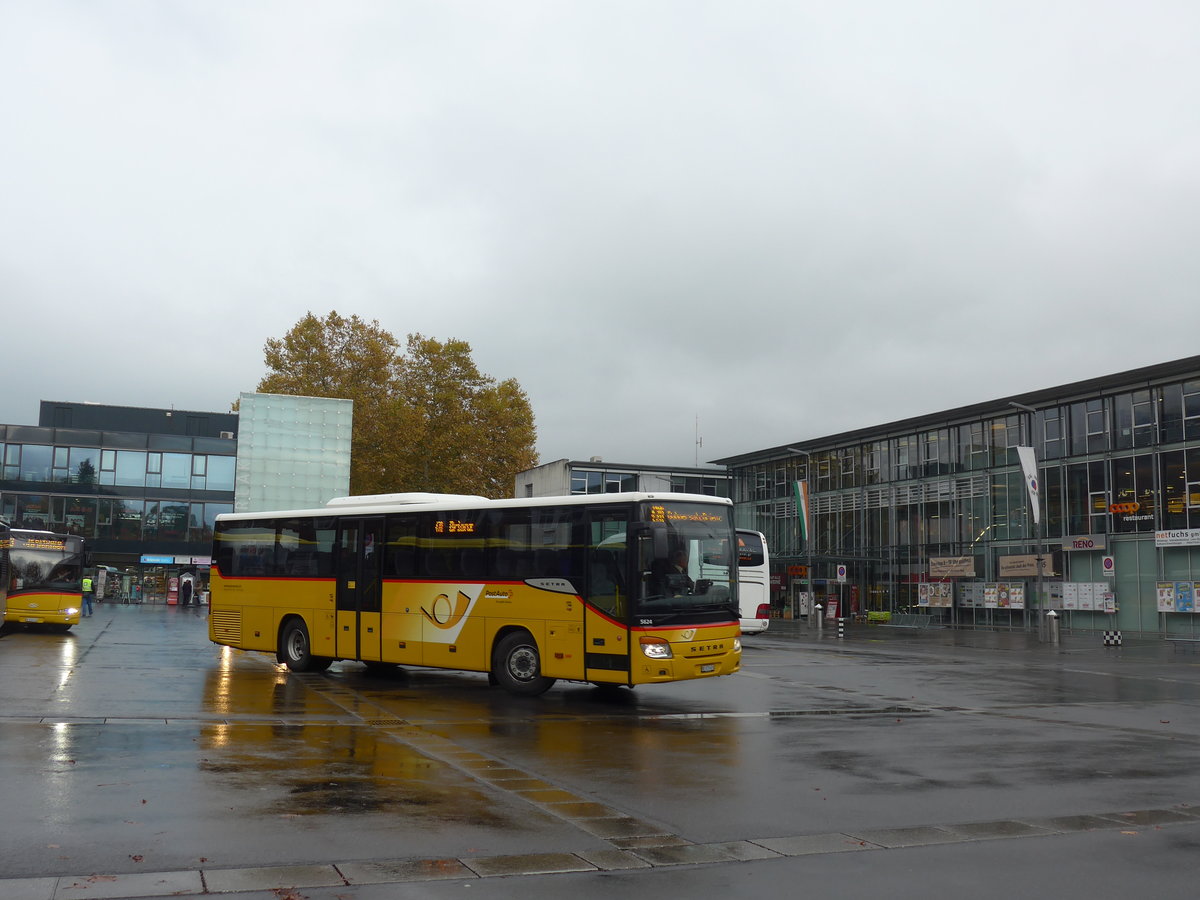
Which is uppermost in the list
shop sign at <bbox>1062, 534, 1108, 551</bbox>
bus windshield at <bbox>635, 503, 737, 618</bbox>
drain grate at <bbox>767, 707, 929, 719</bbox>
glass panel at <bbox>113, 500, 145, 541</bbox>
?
glass panel at <bbox>113, 500, 145, 541</bbox>

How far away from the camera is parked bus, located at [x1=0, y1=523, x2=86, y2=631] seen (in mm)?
32031

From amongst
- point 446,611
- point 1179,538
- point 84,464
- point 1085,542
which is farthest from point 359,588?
point 84,464

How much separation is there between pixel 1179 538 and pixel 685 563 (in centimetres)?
3486

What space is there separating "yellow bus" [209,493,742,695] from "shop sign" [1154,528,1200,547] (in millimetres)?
32080

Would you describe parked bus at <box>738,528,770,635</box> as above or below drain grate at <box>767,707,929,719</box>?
above

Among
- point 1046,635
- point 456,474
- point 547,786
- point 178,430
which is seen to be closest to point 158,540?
point 178,430

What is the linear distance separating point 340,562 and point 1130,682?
1606 cm

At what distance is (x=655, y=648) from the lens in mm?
15352

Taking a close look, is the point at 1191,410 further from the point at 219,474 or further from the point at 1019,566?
the point at 219,474

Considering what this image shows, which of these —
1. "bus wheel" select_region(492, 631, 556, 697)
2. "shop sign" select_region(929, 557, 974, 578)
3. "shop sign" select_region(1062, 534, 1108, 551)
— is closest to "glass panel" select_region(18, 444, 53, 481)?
"shop sign" select_region(929, 557, 974, 578)

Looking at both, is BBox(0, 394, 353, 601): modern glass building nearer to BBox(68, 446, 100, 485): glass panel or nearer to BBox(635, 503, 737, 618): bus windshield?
BBox(68, 446, 100, 485): glass panel

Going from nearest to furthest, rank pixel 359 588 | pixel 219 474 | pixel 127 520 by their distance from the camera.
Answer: pixel 359 588 → pixel 127 520 → pixel 219 474

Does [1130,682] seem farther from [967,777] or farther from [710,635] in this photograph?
[967,777]

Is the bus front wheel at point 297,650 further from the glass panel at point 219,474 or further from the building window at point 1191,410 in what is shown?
the glass panel at point 219,474
